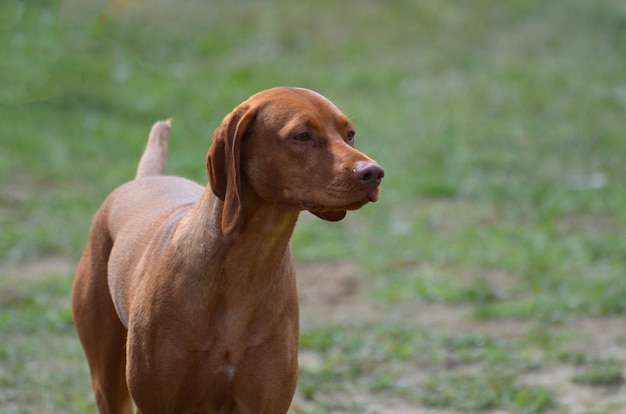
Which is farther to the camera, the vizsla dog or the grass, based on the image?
the grass

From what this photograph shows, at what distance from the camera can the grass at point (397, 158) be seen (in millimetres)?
7242

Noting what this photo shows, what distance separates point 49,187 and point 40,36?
4.90ft

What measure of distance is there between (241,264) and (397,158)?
849 centimetres

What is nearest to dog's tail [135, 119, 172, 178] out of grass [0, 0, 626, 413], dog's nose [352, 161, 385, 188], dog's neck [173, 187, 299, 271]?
dog's neck [173, 187, 299, 271]

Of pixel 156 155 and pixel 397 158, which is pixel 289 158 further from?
pixel 397 158

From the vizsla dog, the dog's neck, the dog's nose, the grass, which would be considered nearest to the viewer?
the dog's nose

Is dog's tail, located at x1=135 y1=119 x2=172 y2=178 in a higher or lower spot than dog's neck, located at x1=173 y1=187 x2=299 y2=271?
higher

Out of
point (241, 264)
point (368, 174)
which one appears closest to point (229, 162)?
point (241, 264)

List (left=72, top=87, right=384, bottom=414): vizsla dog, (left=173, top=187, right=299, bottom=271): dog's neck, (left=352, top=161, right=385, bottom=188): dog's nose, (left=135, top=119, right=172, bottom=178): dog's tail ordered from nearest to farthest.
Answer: (left=352, top=161, right=385, bottom=188): dog's nose → (left=72, top=87, right=384, bottom=414): vizsla dog → (left=173, top=187, right=299, bottom=271): dog's neck → (left=135, top=119, right=172, bottom=178): dog's tail

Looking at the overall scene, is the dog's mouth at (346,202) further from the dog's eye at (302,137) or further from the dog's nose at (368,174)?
the dog's eye at (302,137)

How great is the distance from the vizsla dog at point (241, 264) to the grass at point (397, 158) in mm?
2191

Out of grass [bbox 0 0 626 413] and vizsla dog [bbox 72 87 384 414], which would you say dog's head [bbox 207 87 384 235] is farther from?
grass [bbox 0 0 626 413]

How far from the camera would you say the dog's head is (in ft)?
12.3

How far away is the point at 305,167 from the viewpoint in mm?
3820
